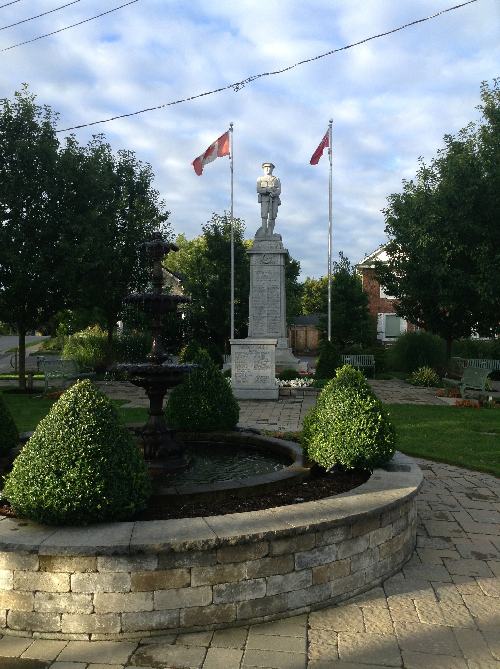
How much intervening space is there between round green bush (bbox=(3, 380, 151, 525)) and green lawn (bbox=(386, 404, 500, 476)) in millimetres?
5766

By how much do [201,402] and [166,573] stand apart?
14.3 ft

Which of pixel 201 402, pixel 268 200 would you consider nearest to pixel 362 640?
pixel 201 402

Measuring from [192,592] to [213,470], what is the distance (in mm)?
3114

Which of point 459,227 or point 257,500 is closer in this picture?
point 257,500

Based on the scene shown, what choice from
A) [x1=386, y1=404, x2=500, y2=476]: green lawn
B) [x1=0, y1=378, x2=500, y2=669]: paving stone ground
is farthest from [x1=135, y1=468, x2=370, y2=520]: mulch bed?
[x1=386, y1=404, x2=500, y2=476]: green lawn

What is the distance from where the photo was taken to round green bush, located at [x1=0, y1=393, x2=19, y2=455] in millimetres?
6383

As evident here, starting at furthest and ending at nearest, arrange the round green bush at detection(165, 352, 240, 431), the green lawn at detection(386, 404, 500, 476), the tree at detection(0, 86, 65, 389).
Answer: the tree at detection(0, 86, 65, 389) < the green lawn at detection(386, 404, 500, 476) < the round green bush at detection(165, 352, 240, 431)

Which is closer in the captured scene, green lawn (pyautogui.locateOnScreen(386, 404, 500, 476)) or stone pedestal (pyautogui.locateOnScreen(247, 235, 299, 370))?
green lawn (pyautogui.locateOnScreen(386, 404, 500, 476))

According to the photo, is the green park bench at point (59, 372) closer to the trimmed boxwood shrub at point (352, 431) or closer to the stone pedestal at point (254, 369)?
the stone pedestal at point (254, 369)

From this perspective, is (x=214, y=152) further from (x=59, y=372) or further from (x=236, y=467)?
(x=236, y=467)

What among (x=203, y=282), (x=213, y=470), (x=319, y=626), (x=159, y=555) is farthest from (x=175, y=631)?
(x=203, y=282)

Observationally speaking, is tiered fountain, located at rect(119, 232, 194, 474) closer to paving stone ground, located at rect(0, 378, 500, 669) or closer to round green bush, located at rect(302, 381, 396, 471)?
round green bush, located at rect(302, 381, 396, 471)

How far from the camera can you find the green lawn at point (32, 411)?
37.6 ft

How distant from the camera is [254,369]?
15.6 metres
